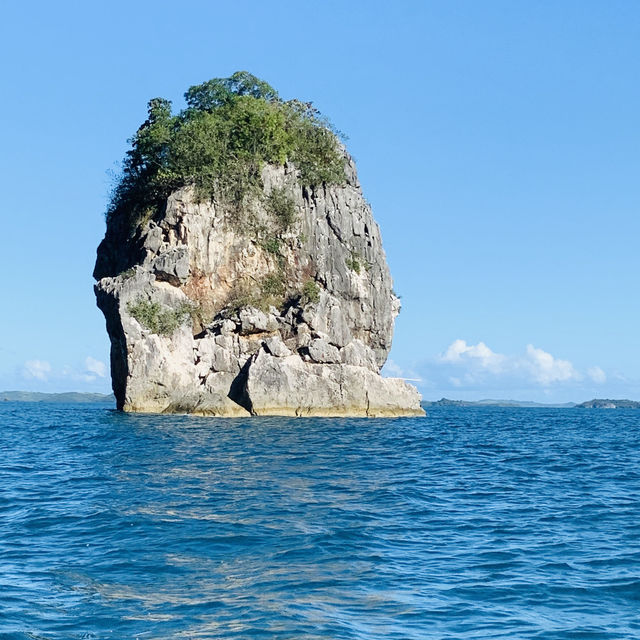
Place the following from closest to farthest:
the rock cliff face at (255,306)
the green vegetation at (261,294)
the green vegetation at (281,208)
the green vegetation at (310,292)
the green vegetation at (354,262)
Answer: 1. the rock cliff face at (255,306)
2. the green vegetation at (261,294)
3. the green vegetation at (310,292)
4. the green vegetation at (281,208)
5. the green vegetation at (354,262)

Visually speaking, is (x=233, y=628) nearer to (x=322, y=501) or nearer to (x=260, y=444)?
(x=322, y=501)

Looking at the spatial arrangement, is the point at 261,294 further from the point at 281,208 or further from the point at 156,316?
the point at 156,316

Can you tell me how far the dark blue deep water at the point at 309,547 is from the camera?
404 inches

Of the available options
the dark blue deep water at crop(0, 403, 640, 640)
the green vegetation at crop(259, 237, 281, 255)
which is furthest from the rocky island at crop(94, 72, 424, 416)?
the dark blue deep water at crop(0, 403, 640, 640)

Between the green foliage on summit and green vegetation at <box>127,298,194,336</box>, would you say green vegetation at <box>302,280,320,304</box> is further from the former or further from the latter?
green vegetation at <box>127,298,194,336</box>

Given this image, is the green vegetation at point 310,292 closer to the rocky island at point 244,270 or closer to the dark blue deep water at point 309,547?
the rocky island at point 244,270

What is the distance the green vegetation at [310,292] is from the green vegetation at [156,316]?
858cm

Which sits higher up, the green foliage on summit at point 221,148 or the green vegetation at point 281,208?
the green foliage on summit at point 221,148

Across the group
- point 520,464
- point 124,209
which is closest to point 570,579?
point 520,464

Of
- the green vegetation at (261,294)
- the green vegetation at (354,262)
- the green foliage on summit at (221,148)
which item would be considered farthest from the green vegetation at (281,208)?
the green vegetation at (354,262)

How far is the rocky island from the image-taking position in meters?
47.3

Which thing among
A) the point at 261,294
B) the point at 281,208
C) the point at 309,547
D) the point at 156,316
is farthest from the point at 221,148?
the point at 309,547

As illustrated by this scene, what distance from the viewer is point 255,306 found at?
5272 centimetres

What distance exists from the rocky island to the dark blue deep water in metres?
21.0
